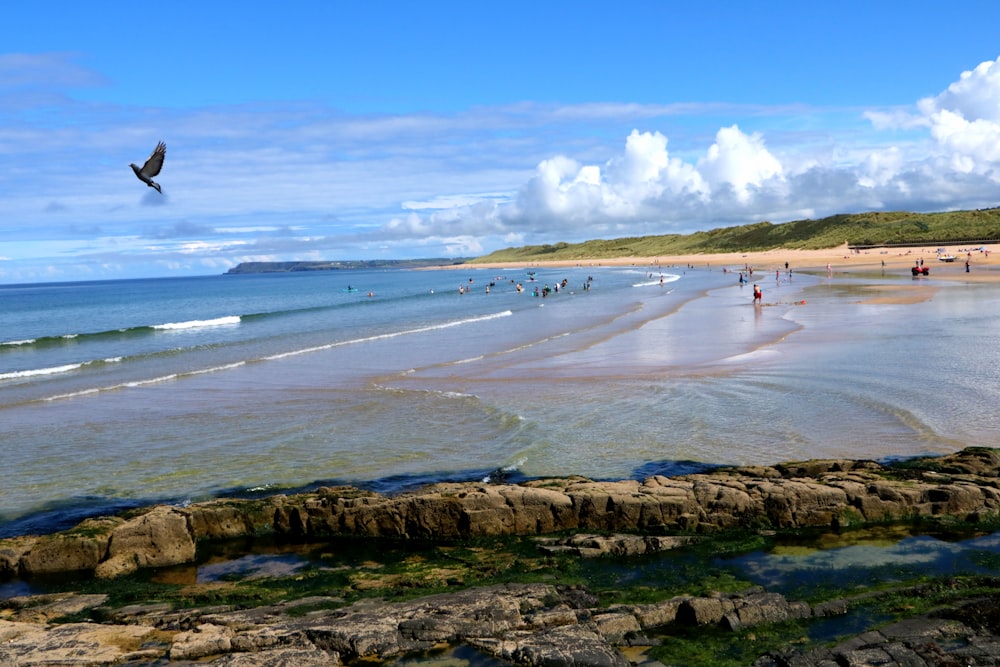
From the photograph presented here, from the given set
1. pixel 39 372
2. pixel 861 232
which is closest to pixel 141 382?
pixel 39 372

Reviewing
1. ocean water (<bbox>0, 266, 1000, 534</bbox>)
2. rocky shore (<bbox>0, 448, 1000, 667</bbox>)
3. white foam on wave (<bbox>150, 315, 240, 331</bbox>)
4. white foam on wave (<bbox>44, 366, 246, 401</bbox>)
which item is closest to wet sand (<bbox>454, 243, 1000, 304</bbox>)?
ocean water (<bbox>0, 266, 1000, 534</bbox>)

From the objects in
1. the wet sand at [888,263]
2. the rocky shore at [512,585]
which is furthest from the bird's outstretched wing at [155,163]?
the wet sand at [888,263]

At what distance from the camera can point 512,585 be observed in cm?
865

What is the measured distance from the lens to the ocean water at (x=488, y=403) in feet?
46.9

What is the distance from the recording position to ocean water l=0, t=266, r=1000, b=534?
46.9 feet

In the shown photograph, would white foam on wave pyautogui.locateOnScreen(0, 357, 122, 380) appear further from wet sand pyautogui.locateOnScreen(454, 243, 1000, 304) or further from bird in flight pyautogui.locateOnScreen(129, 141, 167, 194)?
wet sand pyautogui.locateOnScreen(454, 243, 1000, 304)

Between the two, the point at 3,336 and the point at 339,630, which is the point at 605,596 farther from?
the point at 3,336

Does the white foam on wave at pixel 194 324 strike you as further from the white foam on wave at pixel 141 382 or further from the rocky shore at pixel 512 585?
the rocky shore at pixel 512 585

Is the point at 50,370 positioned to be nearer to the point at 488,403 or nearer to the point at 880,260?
the point at 488,403

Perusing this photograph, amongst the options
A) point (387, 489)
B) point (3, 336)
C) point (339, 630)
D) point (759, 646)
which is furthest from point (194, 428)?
point (3, 336)

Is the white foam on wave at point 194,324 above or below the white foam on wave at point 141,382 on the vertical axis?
above

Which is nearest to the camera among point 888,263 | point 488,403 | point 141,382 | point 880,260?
point 488,403

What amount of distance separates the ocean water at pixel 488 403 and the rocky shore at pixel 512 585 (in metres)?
1.87

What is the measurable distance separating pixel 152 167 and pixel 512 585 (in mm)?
7288
